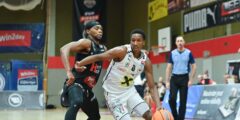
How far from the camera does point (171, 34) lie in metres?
21.4

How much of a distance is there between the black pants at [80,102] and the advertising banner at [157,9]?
1547 cm

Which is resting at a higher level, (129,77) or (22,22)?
(22,22)

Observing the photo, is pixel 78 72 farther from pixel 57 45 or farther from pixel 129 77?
pixel 57 45

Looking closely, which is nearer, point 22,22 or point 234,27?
point 234,27

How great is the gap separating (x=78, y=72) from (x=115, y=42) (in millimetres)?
22106

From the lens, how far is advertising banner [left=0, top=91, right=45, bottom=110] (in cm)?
2220

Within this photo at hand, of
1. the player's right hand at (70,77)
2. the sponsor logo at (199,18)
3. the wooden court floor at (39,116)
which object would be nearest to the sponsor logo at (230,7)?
the sponsor logo at (199,18)

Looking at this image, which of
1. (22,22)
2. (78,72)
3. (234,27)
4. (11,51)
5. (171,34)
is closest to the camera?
(78,72)

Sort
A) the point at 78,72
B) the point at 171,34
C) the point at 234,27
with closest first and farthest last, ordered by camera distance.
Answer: the point at 78,72
the point at 234,27
the point at 171,34

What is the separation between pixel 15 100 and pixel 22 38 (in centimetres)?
365

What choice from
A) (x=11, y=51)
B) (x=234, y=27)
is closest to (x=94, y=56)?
(x=234, y=27)

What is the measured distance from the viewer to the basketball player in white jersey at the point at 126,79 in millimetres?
6078

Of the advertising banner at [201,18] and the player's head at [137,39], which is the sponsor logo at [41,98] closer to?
the advertising banner at [201,18]

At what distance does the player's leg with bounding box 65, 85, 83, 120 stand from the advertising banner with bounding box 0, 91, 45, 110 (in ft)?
53.3
